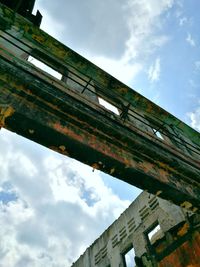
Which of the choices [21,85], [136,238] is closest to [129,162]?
[21,85]

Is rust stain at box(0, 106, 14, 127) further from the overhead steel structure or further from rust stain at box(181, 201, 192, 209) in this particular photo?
rust stain at box(181, 201, 192, 209)

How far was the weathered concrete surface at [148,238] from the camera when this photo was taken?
6.47m

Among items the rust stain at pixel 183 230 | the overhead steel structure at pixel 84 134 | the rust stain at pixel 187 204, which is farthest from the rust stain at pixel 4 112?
the rust stain at pixel 183 230

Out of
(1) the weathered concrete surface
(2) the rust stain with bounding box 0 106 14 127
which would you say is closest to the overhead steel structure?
(2) the rust stain with bounding box 0 106 14 127

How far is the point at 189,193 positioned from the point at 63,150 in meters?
2.80

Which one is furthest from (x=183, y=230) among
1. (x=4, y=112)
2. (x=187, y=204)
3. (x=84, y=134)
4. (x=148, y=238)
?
(x=4, y=112)

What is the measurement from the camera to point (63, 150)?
13.5 feet

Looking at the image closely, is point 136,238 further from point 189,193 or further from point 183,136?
point 189,193

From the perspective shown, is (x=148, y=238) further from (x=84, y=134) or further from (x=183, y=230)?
(x=84, y=134)

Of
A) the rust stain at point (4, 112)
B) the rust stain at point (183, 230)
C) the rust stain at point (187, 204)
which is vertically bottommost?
the rust stain at point (187, 204)

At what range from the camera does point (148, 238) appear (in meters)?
10.4

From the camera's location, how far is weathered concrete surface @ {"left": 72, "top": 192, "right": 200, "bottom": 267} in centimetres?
647

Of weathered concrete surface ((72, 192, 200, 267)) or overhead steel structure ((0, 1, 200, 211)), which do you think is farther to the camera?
weathered concrete surface ((72, 192, 200, 267))

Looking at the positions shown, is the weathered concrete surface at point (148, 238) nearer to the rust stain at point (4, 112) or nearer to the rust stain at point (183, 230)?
the rust stain at point (183, 230)
